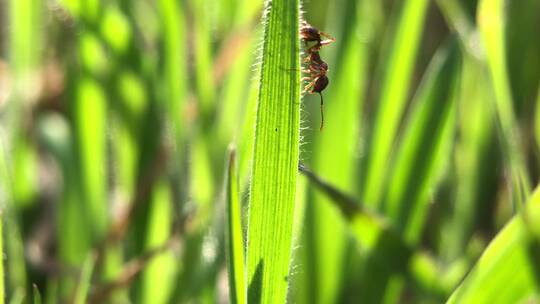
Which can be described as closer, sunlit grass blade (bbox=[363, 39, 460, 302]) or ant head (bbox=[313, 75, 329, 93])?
ant head (bbox=[313, 75, 329, 93])

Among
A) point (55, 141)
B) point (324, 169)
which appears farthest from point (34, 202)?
point (324, 169)

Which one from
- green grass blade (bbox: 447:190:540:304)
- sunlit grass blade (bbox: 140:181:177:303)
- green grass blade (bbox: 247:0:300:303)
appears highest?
green grass blade (bbox: 247:0:300:303)

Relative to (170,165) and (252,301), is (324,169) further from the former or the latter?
(252,301)

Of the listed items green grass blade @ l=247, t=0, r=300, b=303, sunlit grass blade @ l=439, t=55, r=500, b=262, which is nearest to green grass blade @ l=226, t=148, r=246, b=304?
green grass blade @ l=247, t=0, r=300, b=303

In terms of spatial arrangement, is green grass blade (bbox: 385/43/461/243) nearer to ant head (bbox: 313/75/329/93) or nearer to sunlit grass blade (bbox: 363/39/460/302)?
sunlit grass blade (bbox: 363/39/460/302)

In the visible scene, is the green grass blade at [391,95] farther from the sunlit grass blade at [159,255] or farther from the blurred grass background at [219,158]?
the sunlit grass blade at [159,255]

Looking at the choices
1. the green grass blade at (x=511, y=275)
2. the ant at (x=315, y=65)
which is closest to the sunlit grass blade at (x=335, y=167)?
the ant at (x=315, y=65)

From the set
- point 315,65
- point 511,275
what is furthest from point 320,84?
point 511,275
